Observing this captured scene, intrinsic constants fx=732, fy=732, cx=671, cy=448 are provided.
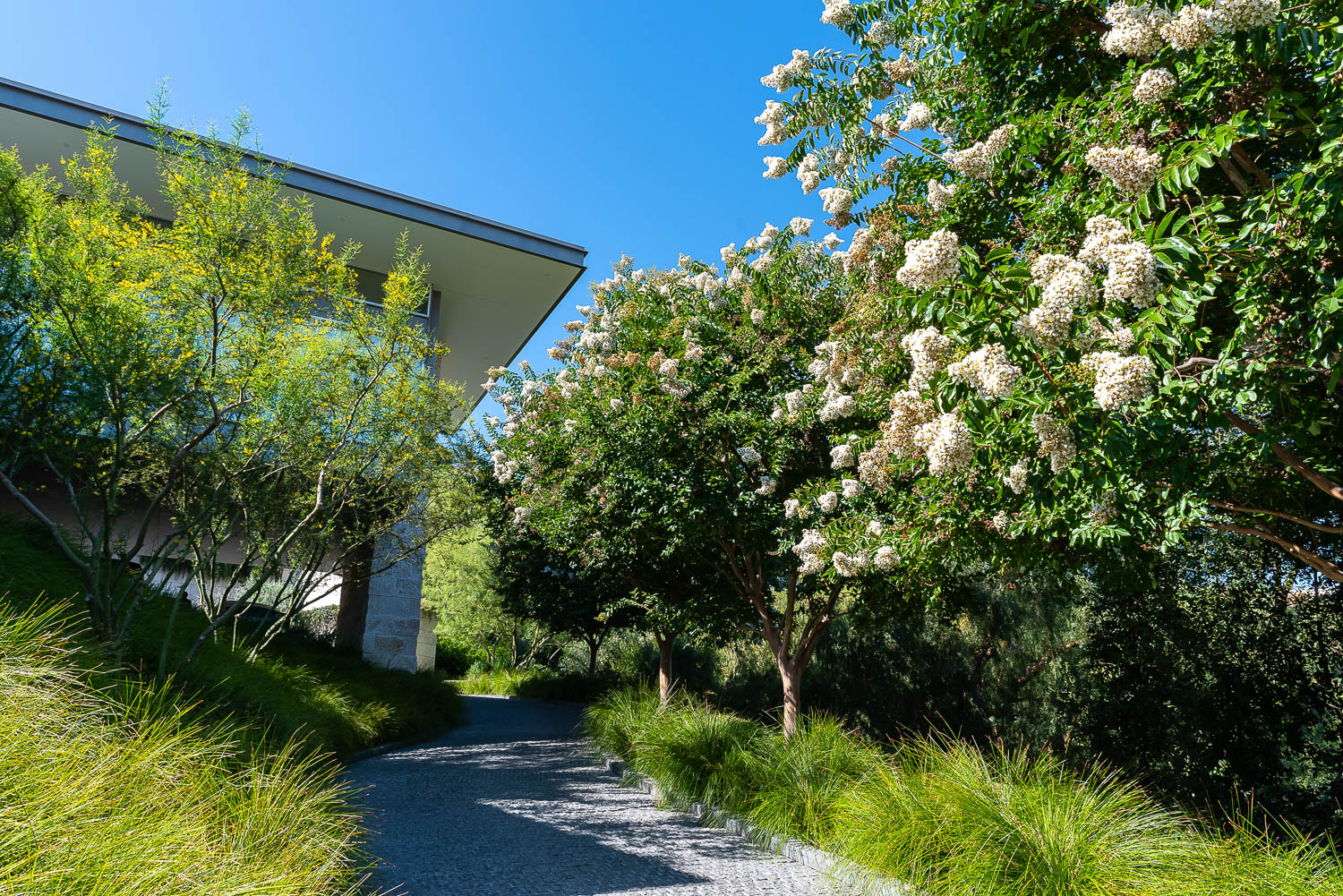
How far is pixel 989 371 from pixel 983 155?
1.93 metres

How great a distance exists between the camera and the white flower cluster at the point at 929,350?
3318 mm

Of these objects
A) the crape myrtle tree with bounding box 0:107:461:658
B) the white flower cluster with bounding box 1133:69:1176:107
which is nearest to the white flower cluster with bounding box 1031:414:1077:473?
the white flower cluster with bounding box 1133:69:1176:107

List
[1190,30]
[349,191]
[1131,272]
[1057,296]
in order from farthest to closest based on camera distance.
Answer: [349,191]
[1190,30]
[1057,296]
[1131,272]

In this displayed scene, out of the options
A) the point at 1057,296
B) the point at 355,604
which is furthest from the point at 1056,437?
the point at 355,604

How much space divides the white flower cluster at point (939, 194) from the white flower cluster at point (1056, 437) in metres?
2.04

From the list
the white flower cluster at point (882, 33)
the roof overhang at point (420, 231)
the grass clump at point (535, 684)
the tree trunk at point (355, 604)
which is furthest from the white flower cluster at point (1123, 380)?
the grass clump at point (535, 684)

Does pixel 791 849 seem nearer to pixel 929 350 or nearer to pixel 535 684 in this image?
pixel 929 350

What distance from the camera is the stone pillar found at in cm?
1509

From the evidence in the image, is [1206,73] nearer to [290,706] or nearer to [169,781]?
[169,781]

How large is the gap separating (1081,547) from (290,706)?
7586 mm

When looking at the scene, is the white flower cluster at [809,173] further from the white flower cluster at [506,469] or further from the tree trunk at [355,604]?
the tree trunk at [355,604]

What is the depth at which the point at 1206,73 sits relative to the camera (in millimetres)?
3164

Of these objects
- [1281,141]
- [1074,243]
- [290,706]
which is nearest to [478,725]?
[290,706]

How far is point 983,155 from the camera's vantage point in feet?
13.6
